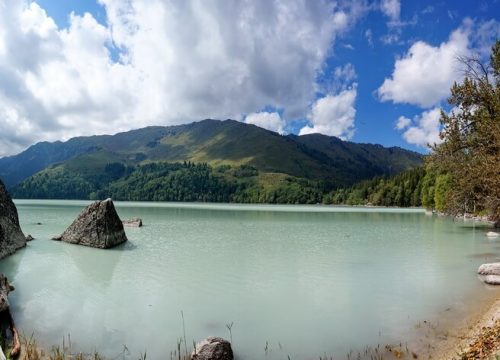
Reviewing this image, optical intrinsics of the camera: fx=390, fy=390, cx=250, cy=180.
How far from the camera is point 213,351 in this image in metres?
12.5

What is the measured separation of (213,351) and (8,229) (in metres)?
30.2

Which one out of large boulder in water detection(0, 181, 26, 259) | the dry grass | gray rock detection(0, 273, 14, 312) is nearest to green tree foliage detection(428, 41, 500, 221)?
the dry grass

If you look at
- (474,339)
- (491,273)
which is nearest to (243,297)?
(474,339)

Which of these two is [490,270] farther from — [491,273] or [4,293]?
[4,293]

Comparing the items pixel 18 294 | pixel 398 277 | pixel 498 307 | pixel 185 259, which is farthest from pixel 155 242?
pixel 498 307

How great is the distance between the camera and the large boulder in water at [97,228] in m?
39.5

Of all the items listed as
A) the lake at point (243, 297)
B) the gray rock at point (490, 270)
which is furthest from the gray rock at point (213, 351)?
the gray rock at point (490, 270)

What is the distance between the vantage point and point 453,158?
29688mm

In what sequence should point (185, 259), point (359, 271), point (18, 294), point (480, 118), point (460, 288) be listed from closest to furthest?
point (18, 294) < point (460, 288) < point (480, 118) < point (359, 271) < point (185, 259)

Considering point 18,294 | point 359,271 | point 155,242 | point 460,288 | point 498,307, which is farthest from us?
point 155,242

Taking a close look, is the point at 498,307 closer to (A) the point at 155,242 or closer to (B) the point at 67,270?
(B) the point at 67,270

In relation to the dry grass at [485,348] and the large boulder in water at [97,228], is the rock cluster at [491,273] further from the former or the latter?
the large boulder in water at [97,228]

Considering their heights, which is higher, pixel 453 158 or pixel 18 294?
pixel 453 158

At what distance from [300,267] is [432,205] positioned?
118587 mm
